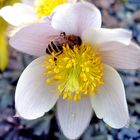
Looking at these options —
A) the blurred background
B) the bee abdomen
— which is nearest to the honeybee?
the bee abdomen

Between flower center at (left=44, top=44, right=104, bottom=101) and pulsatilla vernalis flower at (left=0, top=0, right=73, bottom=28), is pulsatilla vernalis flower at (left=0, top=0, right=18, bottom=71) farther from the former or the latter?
flower center at (left=44, top=44, right=104, bottom=101)

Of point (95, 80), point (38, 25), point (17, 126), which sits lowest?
point (17, 126)

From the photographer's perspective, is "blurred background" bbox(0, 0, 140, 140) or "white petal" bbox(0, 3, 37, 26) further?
"blurred background" bbox(0, 0, 140, 140)

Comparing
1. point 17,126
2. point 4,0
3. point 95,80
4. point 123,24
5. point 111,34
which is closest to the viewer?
Result: point 111,34

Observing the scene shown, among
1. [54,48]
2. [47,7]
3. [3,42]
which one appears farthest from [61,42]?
[3,42]

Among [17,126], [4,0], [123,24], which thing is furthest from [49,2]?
[123,24]

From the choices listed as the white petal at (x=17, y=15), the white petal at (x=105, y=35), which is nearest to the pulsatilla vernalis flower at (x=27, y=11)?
the white petal at (x=17, y=15)

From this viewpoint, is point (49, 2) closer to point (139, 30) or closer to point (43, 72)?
point (43, 72)
